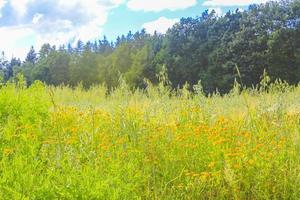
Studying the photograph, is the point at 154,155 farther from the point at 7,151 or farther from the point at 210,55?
the point at 210,55

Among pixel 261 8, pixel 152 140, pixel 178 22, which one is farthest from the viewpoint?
pixel 178 22

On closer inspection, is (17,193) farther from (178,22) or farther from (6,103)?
(178,22)

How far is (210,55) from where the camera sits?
3134 cm

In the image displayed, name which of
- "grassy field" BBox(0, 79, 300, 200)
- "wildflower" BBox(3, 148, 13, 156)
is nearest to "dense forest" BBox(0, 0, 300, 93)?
"grassy field" BBox(0, 79, 300, 200)

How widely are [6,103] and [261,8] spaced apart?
94.5ft

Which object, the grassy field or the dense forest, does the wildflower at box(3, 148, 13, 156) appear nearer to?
the grassy field

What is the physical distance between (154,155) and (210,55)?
27.1 meters

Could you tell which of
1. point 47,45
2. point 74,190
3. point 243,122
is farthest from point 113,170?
point 47,45

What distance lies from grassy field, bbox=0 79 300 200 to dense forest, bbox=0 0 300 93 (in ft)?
61.0

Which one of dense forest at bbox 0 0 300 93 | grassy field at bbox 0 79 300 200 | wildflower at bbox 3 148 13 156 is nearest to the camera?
grassy field at bbox 0 79 300 200

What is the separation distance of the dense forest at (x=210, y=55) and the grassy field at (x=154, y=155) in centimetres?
1860

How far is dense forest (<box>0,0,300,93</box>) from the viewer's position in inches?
1121

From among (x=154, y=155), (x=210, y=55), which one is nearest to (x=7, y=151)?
(x=154, y=155)

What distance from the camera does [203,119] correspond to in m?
5.75
